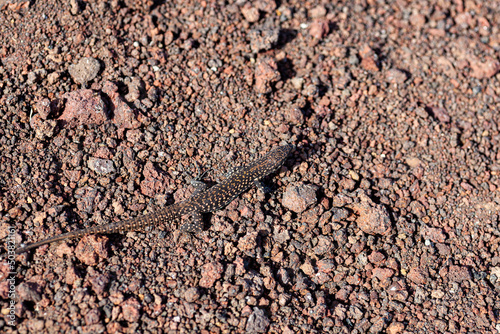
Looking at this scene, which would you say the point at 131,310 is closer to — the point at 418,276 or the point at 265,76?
the point at 418,276

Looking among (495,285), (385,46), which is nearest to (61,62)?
(385,46)

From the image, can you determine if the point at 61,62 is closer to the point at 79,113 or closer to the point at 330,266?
the point at 79,113

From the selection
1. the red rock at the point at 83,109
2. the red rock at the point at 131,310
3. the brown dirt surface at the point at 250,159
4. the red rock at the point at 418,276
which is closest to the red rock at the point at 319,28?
the brown dirt surface at the point at 250,159

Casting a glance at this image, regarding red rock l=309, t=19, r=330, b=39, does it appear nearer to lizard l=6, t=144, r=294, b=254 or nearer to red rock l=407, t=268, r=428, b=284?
lizard l=6, t=144, r=294, b=254

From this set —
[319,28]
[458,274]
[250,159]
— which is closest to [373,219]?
[458,274]

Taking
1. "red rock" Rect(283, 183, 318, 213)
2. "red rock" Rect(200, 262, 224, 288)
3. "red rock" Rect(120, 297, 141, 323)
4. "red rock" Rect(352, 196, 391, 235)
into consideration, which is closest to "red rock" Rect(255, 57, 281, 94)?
"red rock" Rect(283, 183, 318, 213)

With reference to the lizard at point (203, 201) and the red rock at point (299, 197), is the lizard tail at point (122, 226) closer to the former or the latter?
the lizard at point (203, 201)
